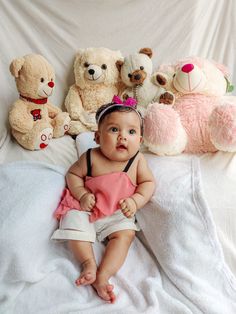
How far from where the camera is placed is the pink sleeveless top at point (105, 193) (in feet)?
3.54

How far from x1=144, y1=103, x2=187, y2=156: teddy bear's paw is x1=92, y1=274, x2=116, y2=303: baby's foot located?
45 cm

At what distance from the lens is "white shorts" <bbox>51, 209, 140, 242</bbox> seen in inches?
40.4

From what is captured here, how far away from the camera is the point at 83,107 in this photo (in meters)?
1.58

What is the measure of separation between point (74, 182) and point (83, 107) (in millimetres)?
530

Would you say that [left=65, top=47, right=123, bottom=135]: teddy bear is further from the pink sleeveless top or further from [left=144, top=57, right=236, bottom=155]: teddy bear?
the pink sleeveless top

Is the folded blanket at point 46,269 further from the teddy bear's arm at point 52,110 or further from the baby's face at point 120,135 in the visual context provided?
the teddy bear's arm at point 52,110

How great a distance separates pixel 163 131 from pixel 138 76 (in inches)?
15.4

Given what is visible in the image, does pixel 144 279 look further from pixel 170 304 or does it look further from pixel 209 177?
pixel 209 177

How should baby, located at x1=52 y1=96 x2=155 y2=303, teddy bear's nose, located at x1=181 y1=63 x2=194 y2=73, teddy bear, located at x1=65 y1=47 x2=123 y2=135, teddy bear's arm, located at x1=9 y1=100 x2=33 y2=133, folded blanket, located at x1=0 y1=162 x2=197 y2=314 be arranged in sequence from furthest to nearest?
teddy bear, located at x1=65 y1=47 x2=123 y2=135
teddy bear's arm, located at x1=9 y1=100 x2=33 y2=133
teddy bear's nose, located at x1=181 y1=63 x2=194 y2=73
baby, located at x1=52 y1=96 x2=155 y2=303
folded blanket, located at x1=0 y1=162 x2=197 y2=314

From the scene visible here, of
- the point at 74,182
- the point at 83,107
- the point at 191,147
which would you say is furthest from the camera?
the point at 83,107

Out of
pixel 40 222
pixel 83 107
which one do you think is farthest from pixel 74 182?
pixel 83 107

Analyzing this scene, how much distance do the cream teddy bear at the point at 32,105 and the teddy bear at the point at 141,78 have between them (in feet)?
0.95

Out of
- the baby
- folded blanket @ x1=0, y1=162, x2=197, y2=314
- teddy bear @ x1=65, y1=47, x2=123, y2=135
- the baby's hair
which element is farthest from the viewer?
teddy bear @ x1=65, y1=47, x2=123, y2=135

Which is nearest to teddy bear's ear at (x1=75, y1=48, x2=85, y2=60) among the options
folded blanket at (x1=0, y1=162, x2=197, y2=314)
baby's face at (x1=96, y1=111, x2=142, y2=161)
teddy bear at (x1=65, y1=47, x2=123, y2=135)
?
teddy bear at (x1=65, y1=47, x2=123, y2=135)
